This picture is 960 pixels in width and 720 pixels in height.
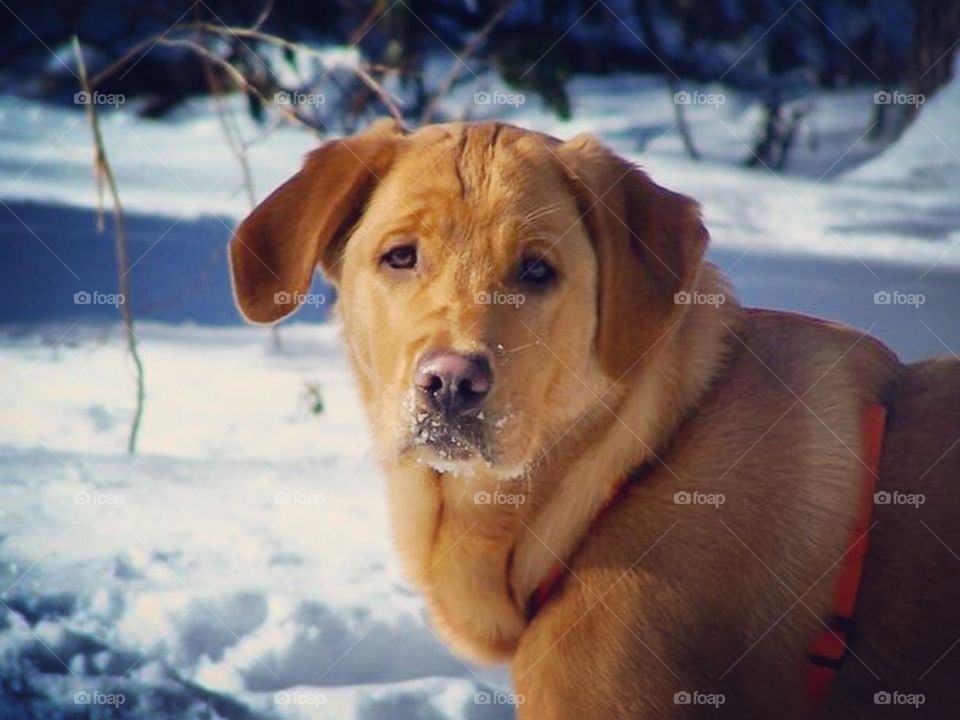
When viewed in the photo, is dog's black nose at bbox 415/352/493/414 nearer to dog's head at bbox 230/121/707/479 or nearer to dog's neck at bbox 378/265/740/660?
dog's head at bbox 230/121/707/479

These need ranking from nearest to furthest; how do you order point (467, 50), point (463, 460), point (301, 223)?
point (463, 460)
point (301, 223)
point (467, 50)

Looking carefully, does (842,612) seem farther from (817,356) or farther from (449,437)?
(449,437)

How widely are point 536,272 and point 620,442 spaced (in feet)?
1.44

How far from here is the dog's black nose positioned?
98.0 inches

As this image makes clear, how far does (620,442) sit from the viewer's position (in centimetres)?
271

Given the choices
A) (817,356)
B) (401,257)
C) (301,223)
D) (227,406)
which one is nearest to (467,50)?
(227,406)

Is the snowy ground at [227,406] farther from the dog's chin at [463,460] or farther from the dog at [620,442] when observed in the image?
the dog's chin at [463,460]

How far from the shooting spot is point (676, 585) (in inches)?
102

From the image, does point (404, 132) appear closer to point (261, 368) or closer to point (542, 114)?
point (261, 368)

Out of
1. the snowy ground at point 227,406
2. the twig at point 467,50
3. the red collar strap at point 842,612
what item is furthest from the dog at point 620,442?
the twig at point 467,50

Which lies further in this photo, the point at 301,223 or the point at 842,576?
the point at 301,223

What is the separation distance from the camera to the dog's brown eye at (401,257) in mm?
2773

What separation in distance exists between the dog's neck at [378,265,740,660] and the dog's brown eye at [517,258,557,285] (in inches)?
11.8

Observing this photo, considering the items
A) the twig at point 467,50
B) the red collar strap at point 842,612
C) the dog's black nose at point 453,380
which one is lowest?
the red collar strap at point 842,612
